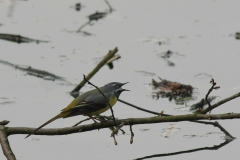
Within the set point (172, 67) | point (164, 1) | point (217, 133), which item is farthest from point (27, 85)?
point (164, 1)

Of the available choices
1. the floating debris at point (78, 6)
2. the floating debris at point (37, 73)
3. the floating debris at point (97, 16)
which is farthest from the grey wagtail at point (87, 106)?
the floating debris at point (78, 6)

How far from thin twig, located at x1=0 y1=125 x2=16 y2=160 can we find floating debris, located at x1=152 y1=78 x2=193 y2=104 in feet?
7.83

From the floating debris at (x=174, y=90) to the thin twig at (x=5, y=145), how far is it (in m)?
2.39

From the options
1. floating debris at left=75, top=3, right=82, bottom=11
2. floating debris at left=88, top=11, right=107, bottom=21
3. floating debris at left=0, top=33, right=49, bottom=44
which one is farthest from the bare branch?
floating debris at left=75, top=3, right=82, bottom=11

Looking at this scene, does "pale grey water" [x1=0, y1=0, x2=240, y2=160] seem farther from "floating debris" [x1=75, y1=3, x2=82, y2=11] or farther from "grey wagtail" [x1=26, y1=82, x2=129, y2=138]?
"grey wagtail" [x1=26, y1=82, x2=129, y2=138]

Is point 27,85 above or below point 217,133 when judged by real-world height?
below

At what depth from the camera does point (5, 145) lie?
4.53 meters

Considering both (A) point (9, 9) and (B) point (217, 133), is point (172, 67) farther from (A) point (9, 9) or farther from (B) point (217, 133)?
(A) point (9, 9)

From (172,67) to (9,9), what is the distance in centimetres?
419

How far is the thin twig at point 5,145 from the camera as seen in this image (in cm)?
433

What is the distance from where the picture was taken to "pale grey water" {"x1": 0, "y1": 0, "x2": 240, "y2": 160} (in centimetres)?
525

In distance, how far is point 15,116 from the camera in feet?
19.2

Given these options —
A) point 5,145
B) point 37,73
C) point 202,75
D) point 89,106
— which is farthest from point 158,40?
point 5,145

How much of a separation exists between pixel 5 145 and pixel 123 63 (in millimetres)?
3452
